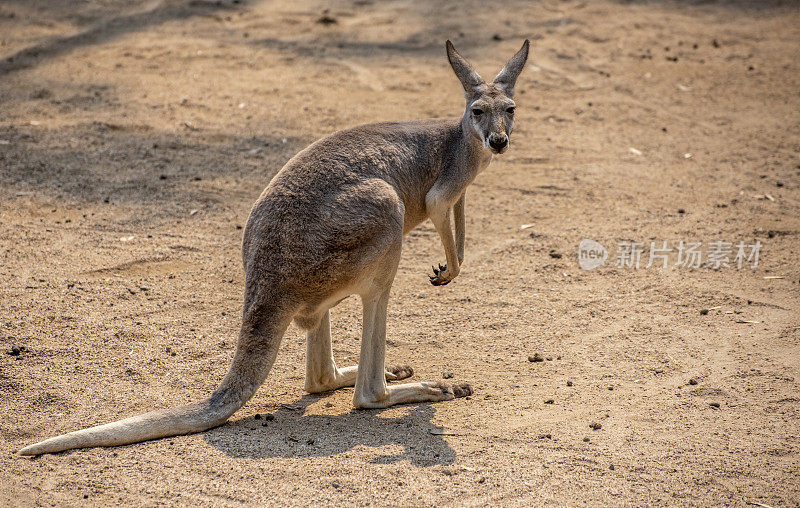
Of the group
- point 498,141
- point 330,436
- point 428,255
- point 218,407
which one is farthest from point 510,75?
point 218,407

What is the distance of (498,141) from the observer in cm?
423

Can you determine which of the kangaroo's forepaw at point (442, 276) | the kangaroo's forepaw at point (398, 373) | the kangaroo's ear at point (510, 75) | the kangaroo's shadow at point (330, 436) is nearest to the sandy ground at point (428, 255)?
the kangaroo's shadow at point (330, 436)

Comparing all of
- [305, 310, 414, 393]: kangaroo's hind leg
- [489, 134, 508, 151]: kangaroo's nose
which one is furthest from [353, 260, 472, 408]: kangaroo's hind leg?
[489, 134, 508, 151]: kangaroo's nose

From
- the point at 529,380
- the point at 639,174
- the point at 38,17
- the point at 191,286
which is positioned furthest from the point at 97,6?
the point at 529,380

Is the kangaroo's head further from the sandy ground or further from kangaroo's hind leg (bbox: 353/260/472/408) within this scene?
the sandy ground

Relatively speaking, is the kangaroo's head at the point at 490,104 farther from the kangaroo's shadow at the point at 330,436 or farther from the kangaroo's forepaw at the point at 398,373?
the kangaroo's shadow at the point at 330,436

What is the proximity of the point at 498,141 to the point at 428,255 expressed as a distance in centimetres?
189

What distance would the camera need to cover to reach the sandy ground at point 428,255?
3.70 meters

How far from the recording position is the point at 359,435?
3.98 meters

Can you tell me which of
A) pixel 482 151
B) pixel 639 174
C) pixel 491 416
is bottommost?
pixel 491 416

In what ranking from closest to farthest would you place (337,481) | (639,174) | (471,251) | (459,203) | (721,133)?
(337,481) < (459,203) < (471,251) < (639,174) < (721,133)

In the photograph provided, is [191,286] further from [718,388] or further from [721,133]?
[721,133]

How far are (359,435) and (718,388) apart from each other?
198 cm

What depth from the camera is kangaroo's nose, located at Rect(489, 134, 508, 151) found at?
13.9 ft
